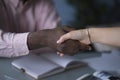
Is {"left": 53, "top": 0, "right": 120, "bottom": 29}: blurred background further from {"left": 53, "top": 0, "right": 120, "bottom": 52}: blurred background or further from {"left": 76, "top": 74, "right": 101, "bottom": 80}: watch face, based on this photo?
{"left": 76, "top": 74, "right": 101, "bottom": 80}: watch face

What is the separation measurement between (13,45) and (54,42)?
0.66ft

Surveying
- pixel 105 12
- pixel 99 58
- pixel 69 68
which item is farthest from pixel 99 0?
pixel 69 68

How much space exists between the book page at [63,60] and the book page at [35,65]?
0.03 meters

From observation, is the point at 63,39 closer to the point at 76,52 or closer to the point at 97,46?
the point at 76,52

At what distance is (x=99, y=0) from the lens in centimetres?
210

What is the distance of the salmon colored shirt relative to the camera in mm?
1457

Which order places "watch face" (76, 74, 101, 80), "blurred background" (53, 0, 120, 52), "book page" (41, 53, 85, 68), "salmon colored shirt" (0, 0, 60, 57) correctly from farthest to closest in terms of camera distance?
"blurred background" (53, 0, 120, 52)
"salmon colored shirt" (0, 0, 60, 57)
"book page" (41, 53, 85, 68)
"watch face" (76, 74, 101, 80)

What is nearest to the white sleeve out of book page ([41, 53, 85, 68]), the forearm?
book page ([41, 53, 85, 68])

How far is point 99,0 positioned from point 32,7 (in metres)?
0.60

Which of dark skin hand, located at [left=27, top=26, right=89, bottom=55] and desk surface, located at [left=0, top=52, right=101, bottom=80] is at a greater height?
dark skin hand, located at [left=27, top=26, right=89, bottom=55]

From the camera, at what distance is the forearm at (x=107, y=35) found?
1.31 meters

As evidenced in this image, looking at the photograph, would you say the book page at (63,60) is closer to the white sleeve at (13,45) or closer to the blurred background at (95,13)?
the white sleeve at (13,45)

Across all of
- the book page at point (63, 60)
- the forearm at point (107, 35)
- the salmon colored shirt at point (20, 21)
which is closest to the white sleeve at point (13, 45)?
the salmon colored shirt at point (20, 21)

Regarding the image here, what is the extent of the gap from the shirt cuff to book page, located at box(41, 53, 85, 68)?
91 millimetres
